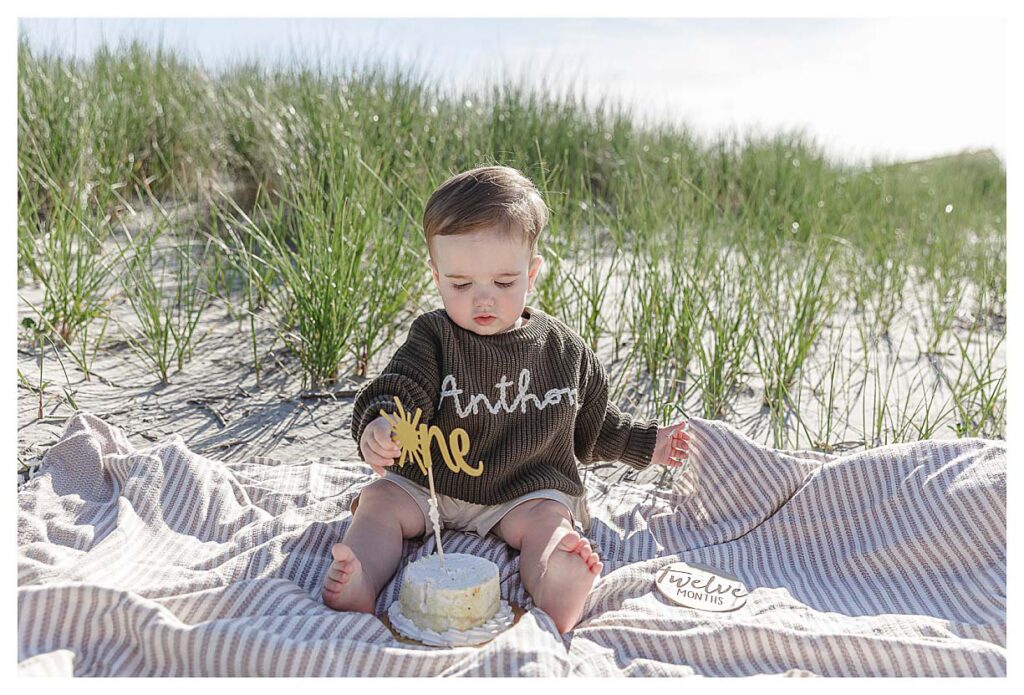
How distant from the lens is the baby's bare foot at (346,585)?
1836 millimetres

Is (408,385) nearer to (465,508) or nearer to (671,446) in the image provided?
(465,508)

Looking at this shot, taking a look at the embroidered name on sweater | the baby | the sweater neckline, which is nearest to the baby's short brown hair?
the baby

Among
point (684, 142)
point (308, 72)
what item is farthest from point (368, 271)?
point (684, 142)

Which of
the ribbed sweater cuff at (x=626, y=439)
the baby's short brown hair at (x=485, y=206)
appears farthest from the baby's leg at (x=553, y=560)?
the baby's short brown hair at (x=485, y=206)

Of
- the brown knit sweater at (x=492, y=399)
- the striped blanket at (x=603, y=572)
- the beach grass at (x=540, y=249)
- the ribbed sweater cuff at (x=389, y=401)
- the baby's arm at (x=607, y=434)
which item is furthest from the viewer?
the beach grass at (x=540, y=249)

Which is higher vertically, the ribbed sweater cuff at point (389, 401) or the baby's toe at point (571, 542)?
the ribbed sweater cuff at point (389, 401)

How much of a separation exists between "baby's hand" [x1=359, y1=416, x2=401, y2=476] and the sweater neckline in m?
0.30

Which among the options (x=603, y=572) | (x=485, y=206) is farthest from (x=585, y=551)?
(x=485, y=206)

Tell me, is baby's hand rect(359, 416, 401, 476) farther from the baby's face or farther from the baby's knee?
the baby's face

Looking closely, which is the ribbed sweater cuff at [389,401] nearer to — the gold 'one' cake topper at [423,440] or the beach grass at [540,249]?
the gold 'one' cake topper at [423,440]

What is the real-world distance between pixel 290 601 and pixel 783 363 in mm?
2039

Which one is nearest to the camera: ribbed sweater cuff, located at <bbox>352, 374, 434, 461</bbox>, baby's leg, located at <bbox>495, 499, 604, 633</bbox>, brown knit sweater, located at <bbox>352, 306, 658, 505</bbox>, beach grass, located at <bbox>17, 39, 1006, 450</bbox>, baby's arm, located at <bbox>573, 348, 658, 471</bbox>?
baby's leg, located at <bbox>495, 499, 604, 633</bbox>

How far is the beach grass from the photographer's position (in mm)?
3164

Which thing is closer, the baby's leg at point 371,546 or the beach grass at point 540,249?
the baby's leg at point 371,546
